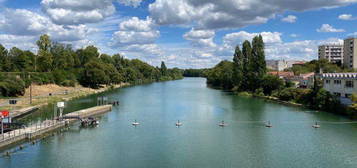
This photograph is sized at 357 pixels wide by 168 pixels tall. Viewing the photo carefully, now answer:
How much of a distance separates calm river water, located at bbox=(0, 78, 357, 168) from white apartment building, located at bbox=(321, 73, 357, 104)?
791 centimetres

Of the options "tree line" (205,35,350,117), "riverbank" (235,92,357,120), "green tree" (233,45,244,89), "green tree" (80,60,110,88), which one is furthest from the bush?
"green tree" (80,60,110,88)

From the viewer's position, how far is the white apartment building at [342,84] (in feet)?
156

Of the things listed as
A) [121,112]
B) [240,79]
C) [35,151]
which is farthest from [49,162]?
[240,79]

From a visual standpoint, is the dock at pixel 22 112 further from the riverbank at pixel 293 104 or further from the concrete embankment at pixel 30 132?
the riverbank at pixel 293 104

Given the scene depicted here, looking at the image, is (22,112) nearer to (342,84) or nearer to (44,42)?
(342,84)

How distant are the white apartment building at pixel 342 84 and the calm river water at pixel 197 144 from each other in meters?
7.91

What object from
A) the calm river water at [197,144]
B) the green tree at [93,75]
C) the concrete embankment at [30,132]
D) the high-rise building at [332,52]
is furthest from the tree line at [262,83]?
the high-rise building at [332,52]

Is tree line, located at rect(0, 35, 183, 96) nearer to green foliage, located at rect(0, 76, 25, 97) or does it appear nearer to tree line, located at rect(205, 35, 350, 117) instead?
green foliage, located at rect(0, 76, 25, 97)

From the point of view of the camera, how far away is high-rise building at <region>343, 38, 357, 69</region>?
4721 inches

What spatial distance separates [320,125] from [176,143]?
59.9 ft

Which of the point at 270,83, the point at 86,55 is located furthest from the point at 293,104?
the point at 86,55

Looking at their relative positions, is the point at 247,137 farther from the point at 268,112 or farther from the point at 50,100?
the point at 50,100

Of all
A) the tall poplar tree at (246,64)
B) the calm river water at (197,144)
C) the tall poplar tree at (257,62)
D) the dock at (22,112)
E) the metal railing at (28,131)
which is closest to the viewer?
the calm river water at (197,144)

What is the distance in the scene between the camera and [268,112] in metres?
47.9
